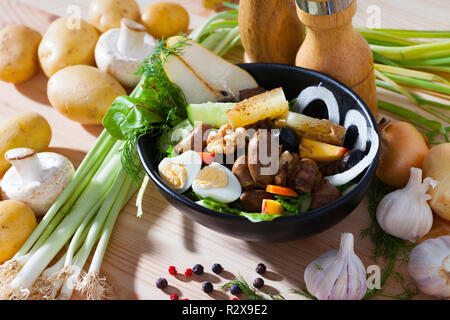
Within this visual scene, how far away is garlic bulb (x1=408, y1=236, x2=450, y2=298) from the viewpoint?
1.21 m

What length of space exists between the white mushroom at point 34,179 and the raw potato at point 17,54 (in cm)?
49

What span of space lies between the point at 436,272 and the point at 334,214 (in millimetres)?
275

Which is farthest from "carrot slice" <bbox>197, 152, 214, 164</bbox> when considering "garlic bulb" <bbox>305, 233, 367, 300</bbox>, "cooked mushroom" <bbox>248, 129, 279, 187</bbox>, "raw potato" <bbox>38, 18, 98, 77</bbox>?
"raw potato" <bbox>38, 18, 98, 77</bbox>

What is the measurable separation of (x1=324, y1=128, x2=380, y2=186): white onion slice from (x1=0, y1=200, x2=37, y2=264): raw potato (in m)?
0.80

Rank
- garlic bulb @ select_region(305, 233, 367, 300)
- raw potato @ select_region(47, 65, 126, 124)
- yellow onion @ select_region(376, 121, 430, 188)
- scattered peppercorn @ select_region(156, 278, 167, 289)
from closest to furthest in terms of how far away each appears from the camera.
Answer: garlic bulb @ select_region(305, 233, 367, 300) < scattered peppercorn @ select_region(156, 278, 167, 289) < yellow onion @ select_region(376, 121, 430, 188) < raw potato @ select_region(47, 65, 126, 124)

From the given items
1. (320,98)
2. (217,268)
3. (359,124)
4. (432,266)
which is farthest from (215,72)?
(432,266)

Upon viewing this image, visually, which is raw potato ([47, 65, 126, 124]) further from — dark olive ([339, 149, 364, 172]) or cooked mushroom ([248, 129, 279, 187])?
dark olive ([339, 149, 364, 172])

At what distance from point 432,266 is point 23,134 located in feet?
3.87

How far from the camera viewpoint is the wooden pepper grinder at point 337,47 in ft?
4.36

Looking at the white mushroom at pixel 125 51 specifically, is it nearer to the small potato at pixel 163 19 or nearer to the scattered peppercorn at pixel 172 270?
the small potato at pixel 163 19

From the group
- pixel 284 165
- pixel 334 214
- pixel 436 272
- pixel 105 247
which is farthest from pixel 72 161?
pixel 436 272

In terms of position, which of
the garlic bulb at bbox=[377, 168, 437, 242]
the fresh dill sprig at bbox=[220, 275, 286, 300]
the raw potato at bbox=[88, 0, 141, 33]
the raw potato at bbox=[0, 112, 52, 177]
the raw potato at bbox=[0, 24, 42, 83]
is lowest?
the fresh dill sprig at bbox=[220, 275, 286, 300]

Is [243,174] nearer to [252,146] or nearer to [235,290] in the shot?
[252,146]

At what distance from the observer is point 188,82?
150 cm
